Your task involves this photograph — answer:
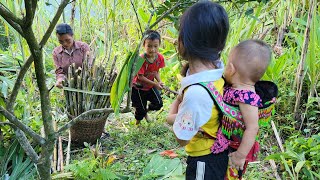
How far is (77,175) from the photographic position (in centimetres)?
211

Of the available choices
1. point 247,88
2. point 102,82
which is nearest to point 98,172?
point 102,82

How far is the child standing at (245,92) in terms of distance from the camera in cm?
117

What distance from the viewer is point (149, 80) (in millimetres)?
2791

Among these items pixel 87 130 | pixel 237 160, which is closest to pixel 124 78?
pixel 237 160

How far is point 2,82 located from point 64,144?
2.43 ft

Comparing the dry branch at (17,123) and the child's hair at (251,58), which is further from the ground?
the child's hair at (251,58)

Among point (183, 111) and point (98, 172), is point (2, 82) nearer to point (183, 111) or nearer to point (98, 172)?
point (98, 172)

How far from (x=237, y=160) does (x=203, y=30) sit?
1.69 feet

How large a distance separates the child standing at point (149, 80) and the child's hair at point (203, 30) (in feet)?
4.87

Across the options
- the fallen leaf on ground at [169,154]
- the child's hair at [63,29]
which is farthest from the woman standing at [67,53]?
the fallen leaf on ground at [169,154]

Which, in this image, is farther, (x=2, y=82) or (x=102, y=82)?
(x=102, y=82)

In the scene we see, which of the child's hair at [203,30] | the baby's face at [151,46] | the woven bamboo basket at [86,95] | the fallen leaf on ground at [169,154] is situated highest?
the child's hair at [203,30]

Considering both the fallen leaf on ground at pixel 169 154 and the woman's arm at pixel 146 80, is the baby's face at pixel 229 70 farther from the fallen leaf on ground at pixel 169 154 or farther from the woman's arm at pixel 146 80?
the woman's arm at pixel 146 80

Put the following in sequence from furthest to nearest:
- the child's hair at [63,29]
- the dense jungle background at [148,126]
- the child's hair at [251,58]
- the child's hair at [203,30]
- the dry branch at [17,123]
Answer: the child's hair at [63,29] → the dense jungle background at [148,126] → the dry branch at [17,123] → the child's hair at [251,58] → the child's hair at [203,30]
